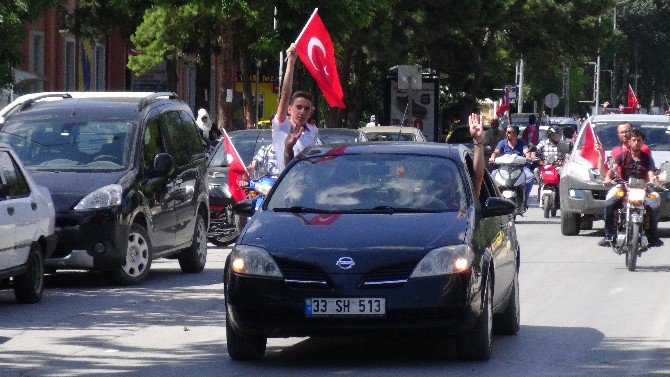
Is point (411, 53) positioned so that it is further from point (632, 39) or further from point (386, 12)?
point (632, 39)

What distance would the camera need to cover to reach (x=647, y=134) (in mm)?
25609

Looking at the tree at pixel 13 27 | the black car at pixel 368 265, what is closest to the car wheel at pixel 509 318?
the black car at pixel 368 265

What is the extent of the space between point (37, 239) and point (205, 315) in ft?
6.44

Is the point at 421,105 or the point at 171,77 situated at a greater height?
the point at 171,77

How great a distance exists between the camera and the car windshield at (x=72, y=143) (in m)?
16.5

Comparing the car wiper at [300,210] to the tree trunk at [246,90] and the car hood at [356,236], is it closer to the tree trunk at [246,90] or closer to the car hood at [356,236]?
the car hood at [356,236]

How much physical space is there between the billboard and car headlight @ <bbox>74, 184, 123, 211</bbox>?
32221mm

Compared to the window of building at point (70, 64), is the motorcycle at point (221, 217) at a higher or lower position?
lower

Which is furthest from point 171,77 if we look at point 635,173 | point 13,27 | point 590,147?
point 635,173

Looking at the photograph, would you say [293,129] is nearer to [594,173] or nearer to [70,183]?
[70,183]

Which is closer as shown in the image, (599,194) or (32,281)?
(32,281)

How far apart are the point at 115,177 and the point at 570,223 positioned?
10390 millimetres

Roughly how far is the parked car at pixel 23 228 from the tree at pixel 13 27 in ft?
18.1

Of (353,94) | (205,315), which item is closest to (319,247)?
(205,315)
